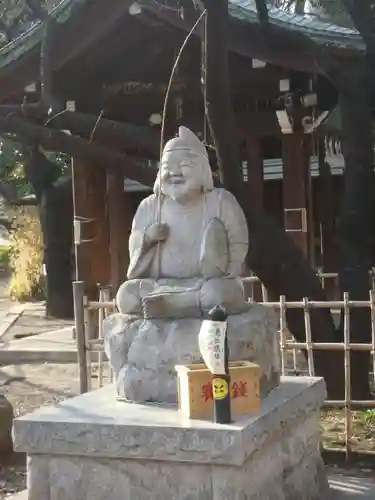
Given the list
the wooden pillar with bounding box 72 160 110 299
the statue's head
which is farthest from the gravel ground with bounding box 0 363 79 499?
the statue's head

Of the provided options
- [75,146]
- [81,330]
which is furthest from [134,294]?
[75,146]

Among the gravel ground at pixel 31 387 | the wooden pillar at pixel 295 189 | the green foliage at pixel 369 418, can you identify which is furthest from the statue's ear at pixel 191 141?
the wooden pillar at pixel 295 189

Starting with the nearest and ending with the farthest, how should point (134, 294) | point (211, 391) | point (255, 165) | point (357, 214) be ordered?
point (211, 391) < point (134, 294) < point (357, 214) < point (255, 165)

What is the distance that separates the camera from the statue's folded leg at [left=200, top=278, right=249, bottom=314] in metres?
4.33

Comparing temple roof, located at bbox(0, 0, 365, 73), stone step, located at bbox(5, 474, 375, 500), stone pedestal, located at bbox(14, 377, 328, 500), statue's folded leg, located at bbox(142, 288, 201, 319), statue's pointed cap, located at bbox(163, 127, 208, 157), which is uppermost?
temple roof, located at bbox(0, 0, 365, 73)

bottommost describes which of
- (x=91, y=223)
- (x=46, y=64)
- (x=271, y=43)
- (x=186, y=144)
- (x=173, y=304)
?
(x=173, y=304)

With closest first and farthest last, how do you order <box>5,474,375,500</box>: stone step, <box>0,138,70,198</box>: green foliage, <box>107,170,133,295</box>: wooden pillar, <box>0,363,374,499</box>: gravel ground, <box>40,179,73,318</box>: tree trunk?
<box>5,474,375,500</box>: stone step < <box>0,363,374,499</box>: gravel ground < <box>107,170,133,295</box>: wooden pillar < <box>40,179,73,318</box>: tree trunk < <box>0,138,70,198</box>: green foliage

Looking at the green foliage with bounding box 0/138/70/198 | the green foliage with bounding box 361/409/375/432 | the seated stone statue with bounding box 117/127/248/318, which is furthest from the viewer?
the green foliage with bounding box 0/138/70/198

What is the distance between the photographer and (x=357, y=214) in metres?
7.27

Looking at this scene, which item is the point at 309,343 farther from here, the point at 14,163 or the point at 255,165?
the point at 14,163

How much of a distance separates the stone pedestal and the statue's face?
1209mm

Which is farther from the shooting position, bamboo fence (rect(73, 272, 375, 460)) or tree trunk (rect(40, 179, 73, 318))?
tree trunk (rect(40, 179, 73, 318))

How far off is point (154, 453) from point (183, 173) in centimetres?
158

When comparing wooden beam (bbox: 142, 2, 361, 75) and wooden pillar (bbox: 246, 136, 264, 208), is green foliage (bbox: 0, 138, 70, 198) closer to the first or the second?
wooden pillar (bbox: 246, 136, 264, 208)
